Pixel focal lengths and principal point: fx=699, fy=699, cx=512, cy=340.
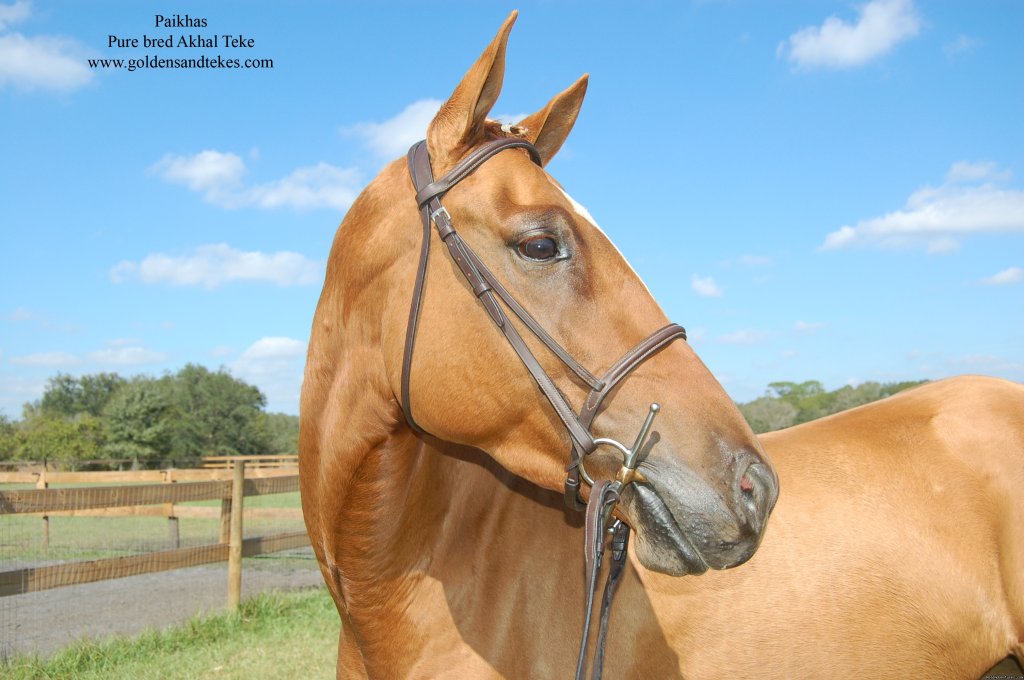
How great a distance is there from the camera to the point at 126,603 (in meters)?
9.25

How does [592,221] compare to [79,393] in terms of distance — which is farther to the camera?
[79,393]

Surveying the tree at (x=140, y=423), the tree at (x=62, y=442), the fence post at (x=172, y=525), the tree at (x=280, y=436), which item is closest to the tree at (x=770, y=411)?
the fence post at (x=172, y=525)

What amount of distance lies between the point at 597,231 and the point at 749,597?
1.58 meters

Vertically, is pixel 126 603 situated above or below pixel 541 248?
below

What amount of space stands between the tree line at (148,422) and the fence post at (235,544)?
20.4 meters


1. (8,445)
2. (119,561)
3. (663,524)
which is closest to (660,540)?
(663,524)

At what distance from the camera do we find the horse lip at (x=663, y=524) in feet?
6.14

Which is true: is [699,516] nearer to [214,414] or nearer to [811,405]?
[811,405]

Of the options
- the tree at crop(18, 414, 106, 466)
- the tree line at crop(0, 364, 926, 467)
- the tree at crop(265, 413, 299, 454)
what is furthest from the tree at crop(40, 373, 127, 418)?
the tree at crop(18, 414, 106, 466)

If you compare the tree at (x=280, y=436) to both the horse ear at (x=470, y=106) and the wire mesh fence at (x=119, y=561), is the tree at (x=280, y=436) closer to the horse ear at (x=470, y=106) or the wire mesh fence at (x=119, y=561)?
the wire mesh fence at (x=119, y=561)

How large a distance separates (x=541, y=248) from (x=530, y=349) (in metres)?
0.31

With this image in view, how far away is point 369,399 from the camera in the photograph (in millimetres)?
2369

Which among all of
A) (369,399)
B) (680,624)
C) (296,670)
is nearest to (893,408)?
(680,624)

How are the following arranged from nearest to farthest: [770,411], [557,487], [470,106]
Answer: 1. [557,487]
2. [470,106]
3. [770,411]
